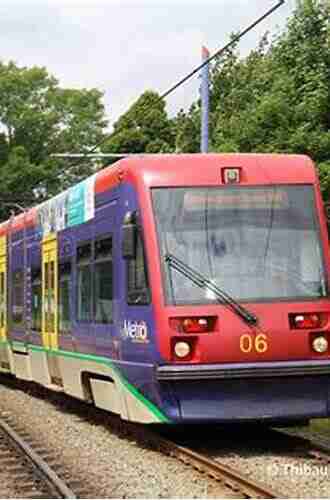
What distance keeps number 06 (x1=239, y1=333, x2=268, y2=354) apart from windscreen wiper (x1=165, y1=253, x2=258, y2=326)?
139 millimetres

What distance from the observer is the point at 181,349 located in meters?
10.6

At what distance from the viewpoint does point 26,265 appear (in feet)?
59.7

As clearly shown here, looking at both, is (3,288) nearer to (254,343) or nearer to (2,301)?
(2,301)

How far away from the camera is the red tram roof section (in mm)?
11453

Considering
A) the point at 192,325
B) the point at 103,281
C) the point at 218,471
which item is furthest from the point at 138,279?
the point at 218,471

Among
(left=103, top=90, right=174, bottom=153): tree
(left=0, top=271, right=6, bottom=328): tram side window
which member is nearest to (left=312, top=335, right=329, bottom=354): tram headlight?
(left=0, top=271, right=6, bottom=328): tram side window

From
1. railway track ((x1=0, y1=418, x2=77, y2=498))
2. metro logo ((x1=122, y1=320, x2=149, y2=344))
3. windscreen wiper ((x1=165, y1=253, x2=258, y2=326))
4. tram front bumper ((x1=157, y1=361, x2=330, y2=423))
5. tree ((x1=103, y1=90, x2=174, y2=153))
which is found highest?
tree ((x1=103, y1=90, x2=174, y2=153))

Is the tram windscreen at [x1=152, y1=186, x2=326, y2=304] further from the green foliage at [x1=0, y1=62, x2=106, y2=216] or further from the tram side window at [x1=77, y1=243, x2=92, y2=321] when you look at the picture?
the green foliage at [x1=0, y1=62, x2=106, y2=216]

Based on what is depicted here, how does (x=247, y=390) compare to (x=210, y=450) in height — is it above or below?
above

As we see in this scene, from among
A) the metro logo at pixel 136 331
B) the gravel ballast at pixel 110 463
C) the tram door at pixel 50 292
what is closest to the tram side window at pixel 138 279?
the metro logo at pixel 136 331

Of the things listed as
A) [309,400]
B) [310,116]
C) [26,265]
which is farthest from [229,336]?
[310,116]

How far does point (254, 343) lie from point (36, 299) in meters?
6.98

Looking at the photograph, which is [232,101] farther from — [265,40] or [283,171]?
[283,171]

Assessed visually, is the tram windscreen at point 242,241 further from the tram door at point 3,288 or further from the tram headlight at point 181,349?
the tram door at point 3,288
